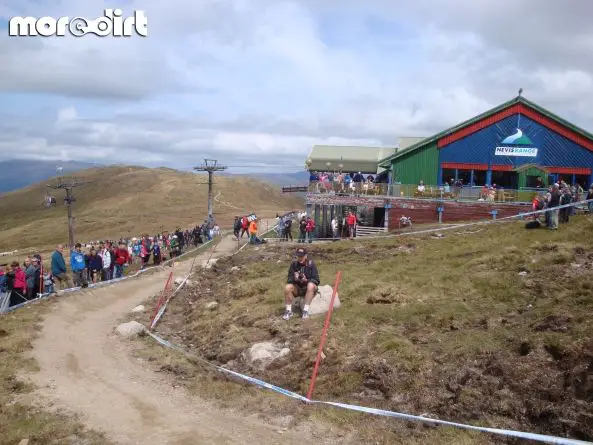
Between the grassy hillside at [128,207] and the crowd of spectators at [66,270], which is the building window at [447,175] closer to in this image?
the crowd of spectators at [66,270]

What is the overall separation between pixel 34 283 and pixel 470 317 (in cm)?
1437

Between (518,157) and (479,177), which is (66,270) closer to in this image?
(479,177)

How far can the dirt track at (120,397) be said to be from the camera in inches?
336

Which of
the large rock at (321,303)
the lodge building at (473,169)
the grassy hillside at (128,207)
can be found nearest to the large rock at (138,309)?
the large rock at (321,303)

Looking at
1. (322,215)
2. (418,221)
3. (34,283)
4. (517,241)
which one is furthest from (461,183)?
(34,283)

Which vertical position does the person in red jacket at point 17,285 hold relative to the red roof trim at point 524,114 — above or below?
below

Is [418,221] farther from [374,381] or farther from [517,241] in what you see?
[374,381]

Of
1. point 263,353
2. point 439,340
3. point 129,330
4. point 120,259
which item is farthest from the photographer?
point 120,259

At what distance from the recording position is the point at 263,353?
1196cm

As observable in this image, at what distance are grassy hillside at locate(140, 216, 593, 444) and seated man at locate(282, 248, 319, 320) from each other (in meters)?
0.48

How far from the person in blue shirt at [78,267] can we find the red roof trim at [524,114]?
25030mm

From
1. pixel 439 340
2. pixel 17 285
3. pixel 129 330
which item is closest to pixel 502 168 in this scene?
pixel 439 340

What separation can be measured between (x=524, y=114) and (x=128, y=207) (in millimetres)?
83745

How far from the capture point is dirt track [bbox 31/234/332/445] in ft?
28.0
